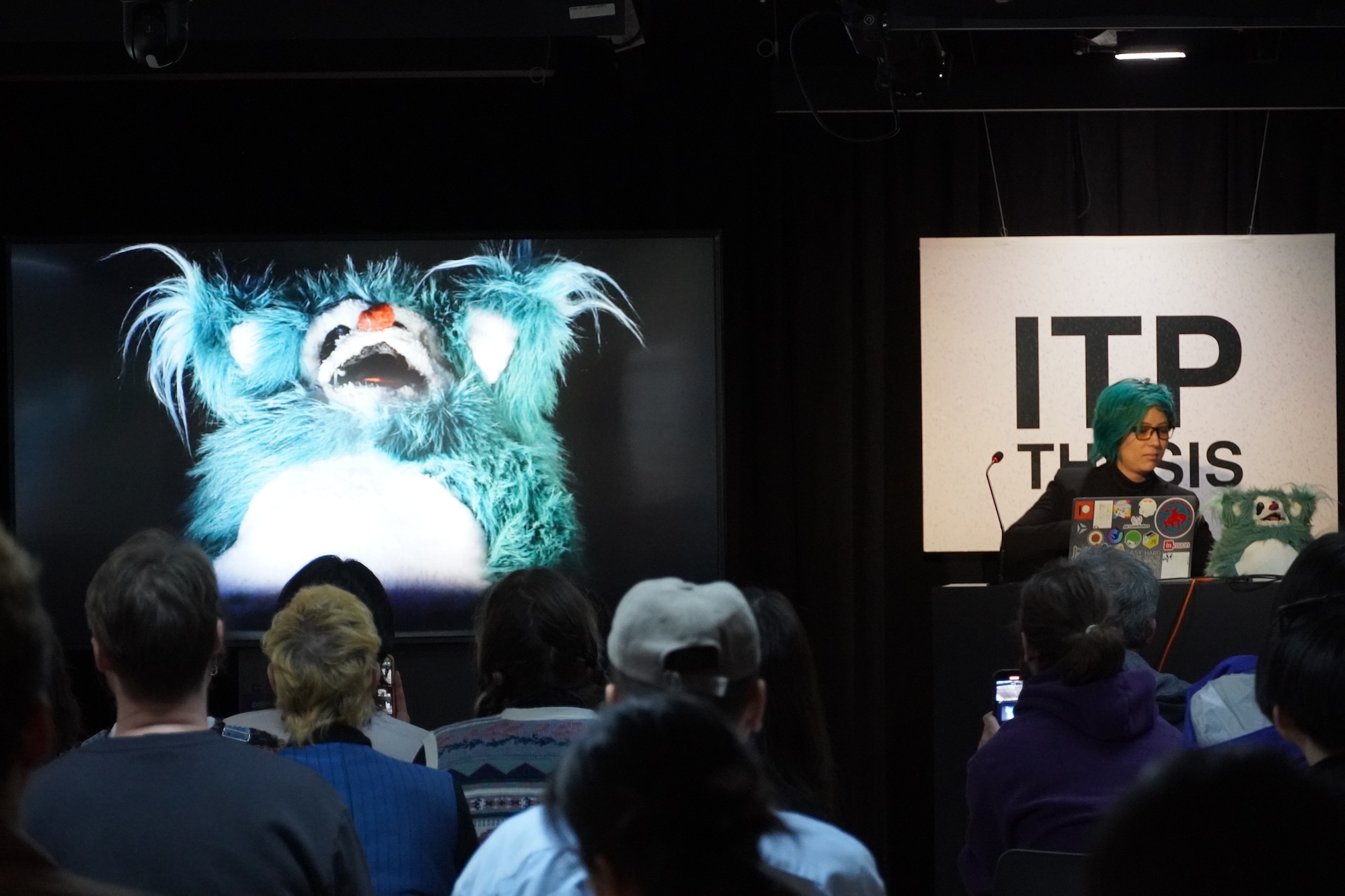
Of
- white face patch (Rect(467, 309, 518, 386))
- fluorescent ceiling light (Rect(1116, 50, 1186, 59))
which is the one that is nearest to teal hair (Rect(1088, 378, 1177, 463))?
fluorescent ceiling light (Rect(1116, 50, 1186, 59))

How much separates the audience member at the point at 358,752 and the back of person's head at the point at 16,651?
1.04 m

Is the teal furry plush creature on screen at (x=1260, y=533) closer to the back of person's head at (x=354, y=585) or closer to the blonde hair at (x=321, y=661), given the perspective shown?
the back of person's head at (x=354, y=585)

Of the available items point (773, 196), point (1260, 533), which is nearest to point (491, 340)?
point (773, 196)

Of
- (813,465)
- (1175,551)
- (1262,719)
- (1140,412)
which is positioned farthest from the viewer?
(813,465)

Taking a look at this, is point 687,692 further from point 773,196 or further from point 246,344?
point 773,196

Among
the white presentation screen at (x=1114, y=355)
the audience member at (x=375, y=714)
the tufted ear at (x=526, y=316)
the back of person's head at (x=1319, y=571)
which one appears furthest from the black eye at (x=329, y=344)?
the back of person's head at (x=1319, y=571)

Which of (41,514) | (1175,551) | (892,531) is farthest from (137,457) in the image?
(1175,551)

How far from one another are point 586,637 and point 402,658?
8.46 feet

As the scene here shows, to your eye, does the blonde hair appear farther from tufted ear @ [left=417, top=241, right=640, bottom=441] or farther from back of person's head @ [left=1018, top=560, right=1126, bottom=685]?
tufted ear @ [left=417, top=241, right=640, bottom=441]

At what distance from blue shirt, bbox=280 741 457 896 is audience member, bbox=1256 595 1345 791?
109 centimetres

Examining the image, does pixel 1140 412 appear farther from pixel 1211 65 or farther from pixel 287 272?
pixel 287 272

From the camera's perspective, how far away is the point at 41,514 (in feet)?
16.2

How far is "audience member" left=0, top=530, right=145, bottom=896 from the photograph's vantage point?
2.77 ft

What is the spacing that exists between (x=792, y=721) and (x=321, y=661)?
2.36 feet
